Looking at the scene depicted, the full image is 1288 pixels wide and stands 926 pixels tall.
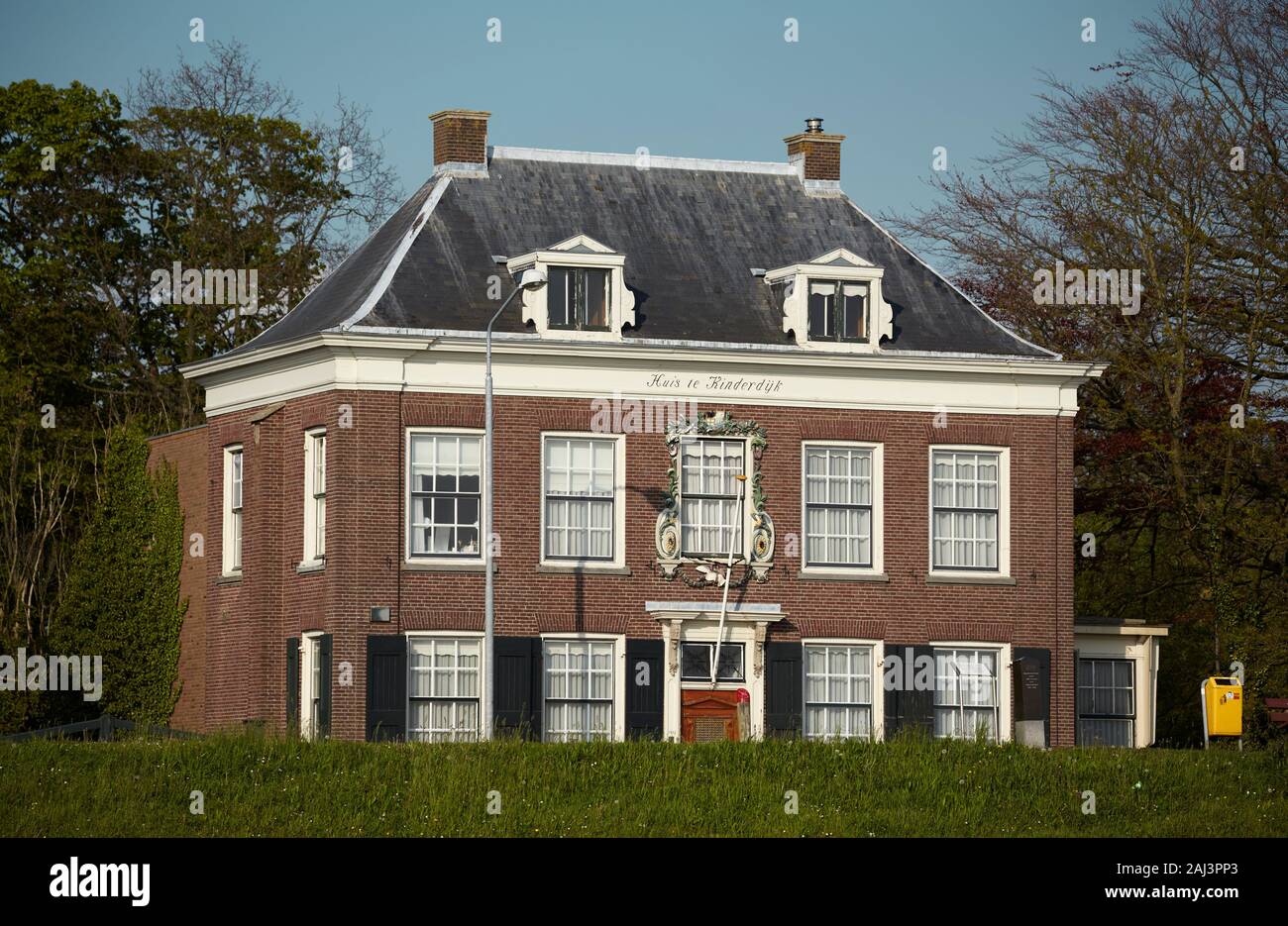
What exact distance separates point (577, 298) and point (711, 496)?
4.02 metres

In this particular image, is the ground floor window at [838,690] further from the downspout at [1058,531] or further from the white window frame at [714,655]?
the downspout at [1058,531]

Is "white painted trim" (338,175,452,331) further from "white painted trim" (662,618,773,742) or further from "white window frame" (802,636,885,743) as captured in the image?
A: "white window frame" (802,636,885,743)

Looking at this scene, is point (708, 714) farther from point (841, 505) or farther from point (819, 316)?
point (819, 316)

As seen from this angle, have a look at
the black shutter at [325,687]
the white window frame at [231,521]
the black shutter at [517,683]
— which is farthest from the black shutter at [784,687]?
the white window frame at [231,521]

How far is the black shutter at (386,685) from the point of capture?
41.1m

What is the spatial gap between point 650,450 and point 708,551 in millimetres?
1962

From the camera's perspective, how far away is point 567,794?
1314 inches

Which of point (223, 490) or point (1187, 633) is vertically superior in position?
point (223, 490)

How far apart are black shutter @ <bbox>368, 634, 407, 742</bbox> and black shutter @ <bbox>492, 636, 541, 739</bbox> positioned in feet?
4.91

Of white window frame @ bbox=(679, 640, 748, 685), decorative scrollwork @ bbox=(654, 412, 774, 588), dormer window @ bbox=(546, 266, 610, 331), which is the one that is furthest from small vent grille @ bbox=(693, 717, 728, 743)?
dormer window @ bbox=(546, 266, 610, 331)

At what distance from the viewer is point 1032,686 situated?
44.1 m

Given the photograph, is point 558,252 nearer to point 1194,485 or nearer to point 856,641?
point 856,641

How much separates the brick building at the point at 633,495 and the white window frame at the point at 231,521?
0.07 metres
